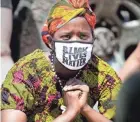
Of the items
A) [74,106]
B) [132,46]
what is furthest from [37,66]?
[132,46]

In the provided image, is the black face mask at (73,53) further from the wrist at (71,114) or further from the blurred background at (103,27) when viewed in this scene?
the blurred background at (103,27)

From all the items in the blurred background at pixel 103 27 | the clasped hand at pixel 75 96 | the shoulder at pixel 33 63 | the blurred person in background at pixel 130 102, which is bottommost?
the blurred background at pixel 103 27

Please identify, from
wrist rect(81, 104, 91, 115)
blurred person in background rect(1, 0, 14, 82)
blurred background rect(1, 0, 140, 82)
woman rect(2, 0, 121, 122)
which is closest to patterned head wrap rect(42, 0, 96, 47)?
woman rect(2, 0, 121, 122)

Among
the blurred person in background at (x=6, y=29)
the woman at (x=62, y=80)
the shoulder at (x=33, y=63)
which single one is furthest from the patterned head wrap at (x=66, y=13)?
the blurred person in background at (x=6, y=29)

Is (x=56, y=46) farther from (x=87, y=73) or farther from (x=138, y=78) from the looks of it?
(x=138, y=78)

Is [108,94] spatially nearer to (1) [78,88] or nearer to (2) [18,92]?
(1) [78,88]

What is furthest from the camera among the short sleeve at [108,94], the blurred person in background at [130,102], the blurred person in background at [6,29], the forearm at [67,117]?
the blurred person in background at [6,29]

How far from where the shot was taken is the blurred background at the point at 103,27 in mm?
5051

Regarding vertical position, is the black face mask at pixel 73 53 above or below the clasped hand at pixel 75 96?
above

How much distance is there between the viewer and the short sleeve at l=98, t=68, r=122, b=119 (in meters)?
2.67

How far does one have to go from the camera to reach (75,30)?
2.47 m

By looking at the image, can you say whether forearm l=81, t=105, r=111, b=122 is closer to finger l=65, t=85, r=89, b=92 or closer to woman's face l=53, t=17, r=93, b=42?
finger l=65, t=85, r=89, b=92

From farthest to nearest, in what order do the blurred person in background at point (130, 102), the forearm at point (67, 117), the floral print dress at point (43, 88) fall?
the floral print dress at point (43, 88)
the forearm at point (67, 117)
the blurred person in background at point (130, 102)

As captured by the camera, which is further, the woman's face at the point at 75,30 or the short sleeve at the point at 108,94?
the short sleeve at the point at 108,94
